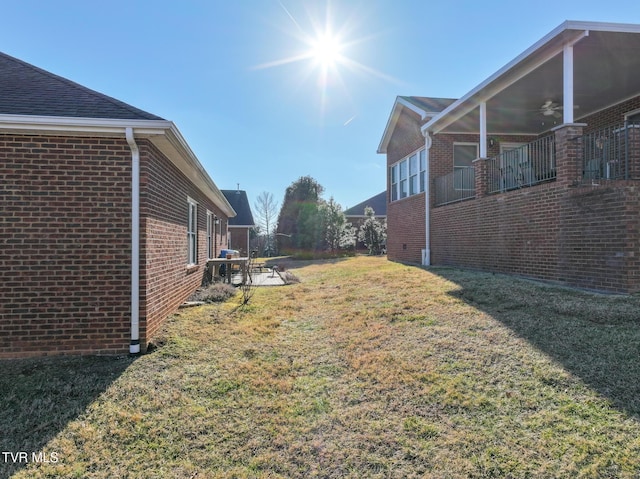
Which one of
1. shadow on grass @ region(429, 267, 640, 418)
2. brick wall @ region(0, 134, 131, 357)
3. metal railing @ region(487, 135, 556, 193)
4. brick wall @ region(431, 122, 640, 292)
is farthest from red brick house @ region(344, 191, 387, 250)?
brick wall @ region(0, 134, 131, 357)

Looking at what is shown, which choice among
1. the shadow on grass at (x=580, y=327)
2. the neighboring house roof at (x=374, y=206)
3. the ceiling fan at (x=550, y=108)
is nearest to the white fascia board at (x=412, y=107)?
the ceiling fan at (x=550, y=108)

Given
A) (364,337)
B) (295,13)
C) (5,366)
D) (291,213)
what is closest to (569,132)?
(364,337)

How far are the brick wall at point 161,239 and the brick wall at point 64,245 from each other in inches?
8.6

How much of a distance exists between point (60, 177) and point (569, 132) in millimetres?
8034

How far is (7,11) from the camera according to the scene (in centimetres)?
642

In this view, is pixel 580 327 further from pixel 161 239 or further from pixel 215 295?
pixel 215 295

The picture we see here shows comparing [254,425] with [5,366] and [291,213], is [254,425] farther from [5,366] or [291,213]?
[291,213]

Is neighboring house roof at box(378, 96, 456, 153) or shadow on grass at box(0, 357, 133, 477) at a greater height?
neighboring house roof at box(378, 96, 456, 153)

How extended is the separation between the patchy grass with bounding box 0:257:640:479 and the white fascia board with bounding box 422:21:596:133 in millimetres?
4510

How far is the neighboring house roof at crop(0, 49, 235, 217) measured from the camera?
160 inches

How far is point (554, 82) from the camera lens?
25.5 feet

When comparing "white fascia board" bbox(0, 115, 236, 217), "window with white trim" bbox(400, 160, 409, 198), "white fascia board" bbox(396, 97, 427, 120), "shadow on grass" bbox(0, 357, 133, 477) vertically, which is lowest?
"shadow on grass" bbox(0, 357, 133, 477)

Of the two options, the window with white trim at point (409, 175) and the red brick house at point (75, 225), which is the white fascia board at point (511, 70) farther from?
the red brick house at point (75, 225)

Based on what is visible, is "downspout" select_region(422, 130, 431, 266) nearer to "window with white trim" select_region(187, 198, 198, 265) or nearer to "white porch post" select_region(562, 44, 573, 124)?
"white porch post" select_region(562, 44, 573, 124)
